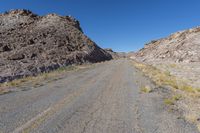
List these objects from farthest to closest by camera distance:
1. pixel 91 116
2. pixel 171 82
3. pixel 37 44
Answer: pixel 37 44 < pixel 171 82 < pixel 91 116

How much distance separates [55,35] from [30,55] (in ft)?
63.7

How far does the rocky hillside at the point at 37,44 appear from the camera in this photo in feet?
142

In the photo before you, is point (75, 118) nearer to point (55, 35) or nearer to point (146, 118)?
point (146, 118)

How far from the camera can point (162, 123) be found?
8.47 metres

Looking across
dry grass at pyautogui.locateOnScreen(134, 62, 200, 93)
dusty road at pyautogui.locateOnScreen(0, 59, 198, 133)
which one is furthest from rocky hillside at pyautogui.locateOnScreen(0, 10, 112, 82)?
dusty road at pyautogui.locateOnScreen(0, 59, 198, 133)

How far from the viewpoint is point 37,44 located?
199 feet

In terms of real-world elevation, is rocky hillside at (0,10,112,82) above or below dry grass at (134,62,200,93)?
above

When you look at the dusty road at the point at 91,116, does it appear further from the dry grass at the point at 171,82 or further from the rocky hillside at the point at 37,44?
the rocky hillside at the point at 37,44

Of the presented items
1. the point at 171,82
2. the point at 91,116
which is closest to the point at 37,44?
the point at 171,82

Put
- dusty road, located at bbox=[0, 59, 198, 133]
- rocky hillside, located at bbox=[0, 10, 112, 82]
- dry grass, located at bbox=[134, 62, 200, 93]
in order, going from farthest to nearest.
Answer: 1. rocky hillside, located at bbox=[0, 10, 112, 82]
2. dry grass, located at bbox=[134, 62, 200, 93]
3. dusty road, located at bbox=[0, 59, 198, 133]

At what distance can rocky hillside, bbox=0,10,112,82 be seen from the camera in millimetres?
43231

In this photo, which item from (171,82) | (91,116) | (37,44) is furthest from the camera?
(37,44)

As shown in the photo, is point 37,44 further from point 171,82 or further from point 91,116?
point 91,116

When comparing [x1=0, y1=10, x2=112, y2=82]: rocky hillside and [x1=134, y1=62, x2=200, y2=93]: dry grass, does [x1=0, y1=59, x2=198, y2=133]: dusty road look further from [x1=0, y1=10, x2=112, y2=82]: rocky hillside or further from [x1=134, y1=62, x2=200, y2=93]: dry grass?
[x1=0, y1=10, x2=112, y2=82]: rocky hillside
